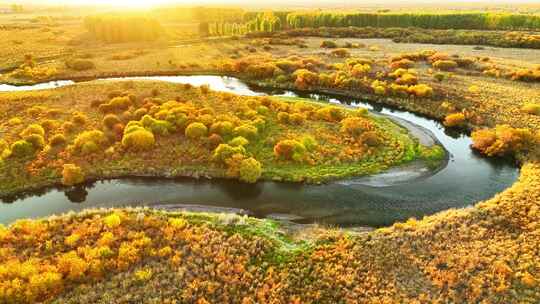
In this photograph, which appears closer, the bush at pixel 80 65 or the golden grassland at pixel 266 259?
the golden grassland at pixel 266 259

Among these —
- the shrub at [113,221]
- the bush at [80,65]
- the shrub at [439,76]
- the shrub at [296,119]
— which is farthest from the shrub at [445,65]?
the bush at [80,65]

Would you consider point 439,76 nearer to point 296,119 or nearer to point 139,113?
point 296,119

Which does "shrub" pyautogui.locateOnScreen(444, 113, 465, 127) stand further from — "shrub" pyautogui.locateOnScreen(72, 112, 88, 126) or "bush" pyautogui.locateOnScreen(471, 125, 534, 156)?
"shrub" pyautogui.locateOnScreen(72, 112, 88, 126)

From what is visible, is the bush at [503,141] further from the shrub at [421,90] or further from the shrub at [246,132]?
the shrub at [246,132]

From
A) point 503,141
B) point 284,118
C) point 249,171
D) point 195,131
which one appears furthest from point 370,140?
point 195,131

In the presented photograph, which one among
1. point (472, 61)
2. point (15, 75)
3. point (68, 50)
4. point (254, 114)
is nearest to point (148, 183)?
point (254, 114)

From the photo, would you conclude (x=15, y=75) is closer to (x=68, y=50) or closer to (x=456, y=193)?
(x=68, y=50)
